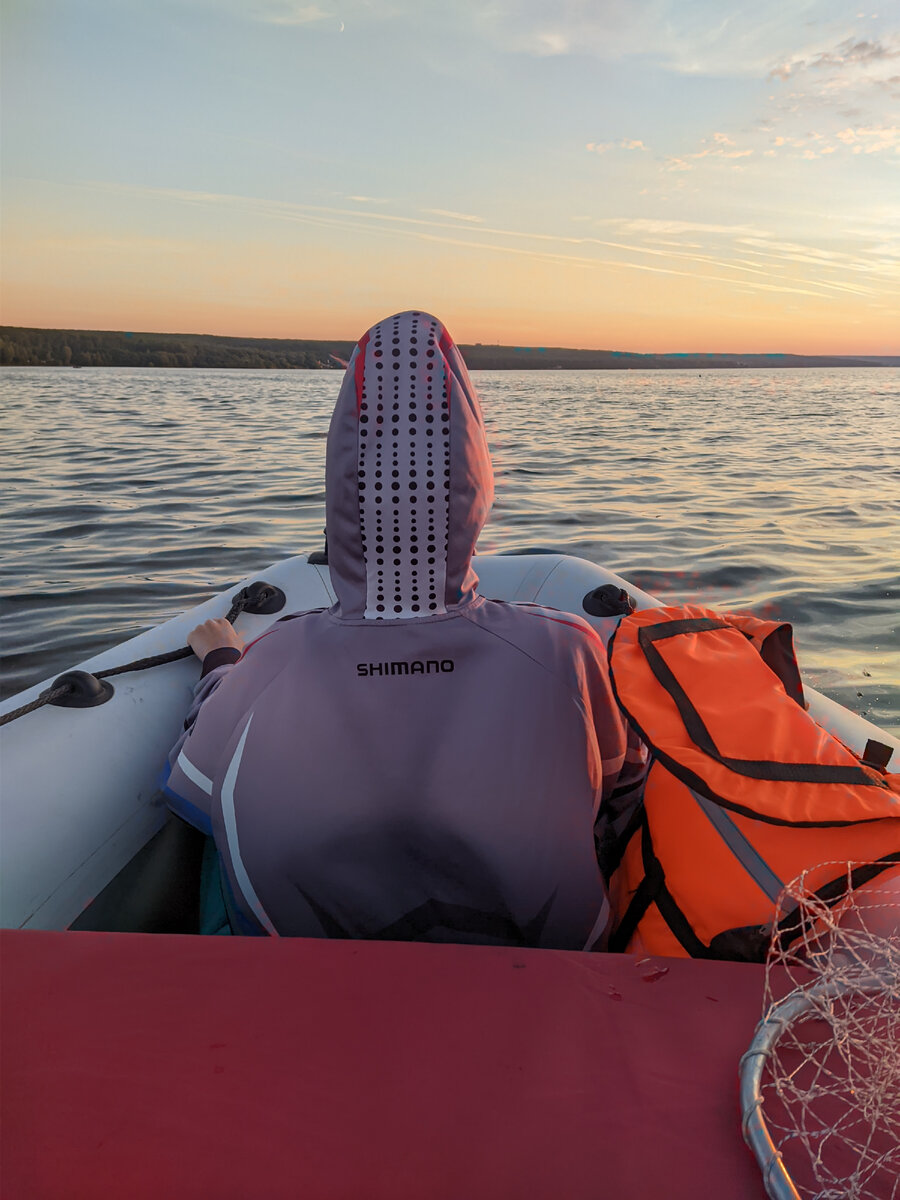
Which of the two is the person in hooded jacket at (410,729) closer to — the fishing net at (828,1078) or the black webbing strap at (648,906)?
the black webbing strap at (648,906)

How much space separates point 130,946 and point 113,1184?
0.30 m

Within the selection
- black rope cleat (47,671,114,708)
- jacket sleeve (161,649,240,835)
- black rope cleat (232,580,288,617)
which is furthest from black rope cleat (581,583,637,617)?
jacket sleeve (161,649,240,835)

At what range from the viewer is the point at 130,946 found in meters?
0.97

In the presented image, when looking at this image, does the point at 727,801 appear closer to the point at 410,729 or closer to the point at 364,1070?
the point at 410,729

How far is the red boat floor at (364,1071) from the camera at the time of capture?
2.32 ft

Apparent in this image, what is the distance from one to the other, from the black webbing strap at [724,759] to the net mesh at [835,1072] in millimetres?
198

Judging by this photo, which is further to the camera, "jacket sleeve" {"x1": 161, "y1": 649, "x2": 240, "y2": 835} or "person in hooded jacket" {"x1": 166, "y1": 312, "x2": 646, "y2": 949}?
"jacket sleeve" {"x1": 161, "y1": 649, "x2": 240, "y2": 835}

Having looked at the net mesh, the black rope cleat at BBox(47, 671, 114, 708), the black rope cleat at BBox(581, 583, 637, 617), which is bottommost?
the black rope cleat at BBox(47, 671, 114, 708)

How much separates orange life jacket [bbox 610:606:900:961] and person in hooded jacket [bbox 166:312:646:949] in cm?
10

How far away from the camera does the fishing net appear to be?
2.28 feet

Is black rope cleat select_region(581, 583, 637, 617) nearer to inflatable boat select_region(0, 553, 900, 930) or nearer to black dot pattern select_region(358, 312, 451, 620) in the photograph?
inflatable boat select_region(0, 553, 900, 930)

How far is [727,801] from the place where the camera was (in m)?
1.14

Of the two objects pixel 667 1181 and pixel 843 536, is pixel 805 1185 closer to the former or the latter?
pixel 667 1181

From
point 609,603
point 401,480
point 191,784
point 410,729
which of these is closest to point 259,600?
point 609,603
